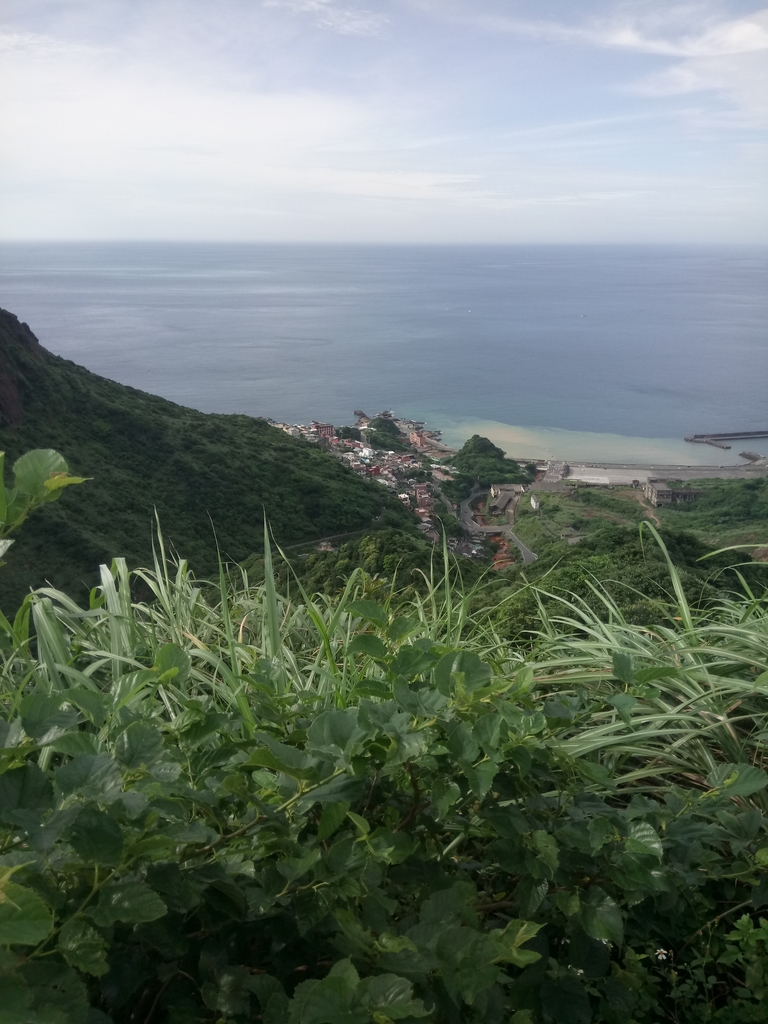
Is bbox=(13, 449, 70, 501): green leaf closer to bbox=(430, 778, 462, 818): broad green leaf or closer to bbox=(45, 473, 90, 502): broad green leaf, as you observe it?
bbox=(45, 473, 90, 502): broad green leaf

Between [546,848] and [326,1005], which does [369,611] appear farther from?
[326,1005]

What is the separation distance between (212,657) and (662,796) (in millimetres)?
862

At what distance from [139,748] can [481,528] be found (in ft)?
51.0

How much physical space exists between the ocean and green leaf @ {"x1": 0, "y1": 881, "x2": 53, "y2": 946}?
27.9 metres

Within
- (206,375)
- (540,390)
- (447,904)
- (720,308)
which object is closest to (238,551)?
(447,904)

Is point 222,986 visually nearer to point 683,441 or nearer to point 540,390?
point 683,441

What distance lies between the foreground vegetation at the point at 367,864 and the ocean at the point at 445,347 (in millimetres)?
27294

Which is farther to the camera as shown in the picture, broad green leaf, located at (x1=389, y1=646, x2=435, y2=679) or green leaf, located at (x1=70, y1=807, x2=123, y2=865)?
broad green leaf, located at (x1=389, y1=646, x2=435, y2=679)

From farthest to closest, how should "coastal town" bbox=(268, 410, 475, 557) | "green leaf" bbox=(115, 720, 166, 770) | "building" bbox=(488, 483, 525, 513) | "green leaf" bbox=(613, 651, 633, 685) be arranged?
"building" bbox=(488, 483, 525, 513), "coastal town" bbox=(268, 410, 475, 557), "green leaf" bbox=(613, 651, 633, 685), "green leaf" bbox=(115, 720, 166, 770)

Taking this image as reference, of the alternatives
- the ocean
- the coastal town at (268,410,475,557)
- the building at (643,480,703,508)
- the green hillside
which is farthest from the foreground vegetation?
the ocean

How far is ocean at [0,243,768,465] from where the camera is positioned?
109 ft

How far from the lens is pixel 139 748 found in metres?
0.69

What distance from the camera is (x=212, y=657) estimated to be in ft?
4.71

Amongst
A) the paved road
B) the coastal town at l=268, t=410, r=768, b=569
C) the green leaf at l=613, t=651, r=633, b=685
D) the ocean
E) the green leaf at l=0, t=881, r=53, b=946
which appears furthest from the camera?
the ocean
